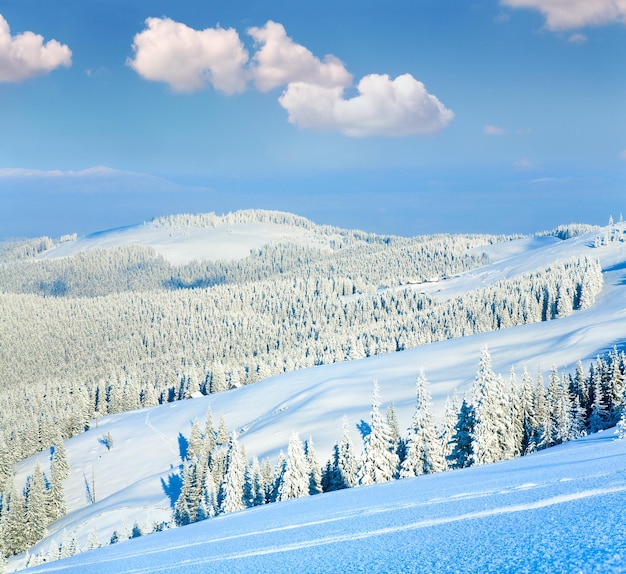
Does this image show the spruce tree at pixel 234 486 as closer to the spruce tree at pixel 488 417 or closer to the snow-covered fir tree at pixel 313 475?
the snow-covered fir tree at pixel 313 475

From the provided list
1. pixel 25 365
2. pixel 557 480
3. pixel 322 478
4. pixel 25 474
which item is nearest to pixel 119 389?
pixel 25 474

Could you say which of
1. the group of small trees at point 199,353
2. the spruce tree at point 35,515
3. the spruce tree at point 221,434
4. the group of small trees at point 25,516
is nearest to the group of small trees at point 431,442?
the spruce tree at point 221,434

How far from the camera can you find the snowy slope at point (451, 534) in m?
5.81

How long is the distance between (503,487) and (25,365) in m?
198

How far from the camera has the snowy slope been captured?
5812 millimetres

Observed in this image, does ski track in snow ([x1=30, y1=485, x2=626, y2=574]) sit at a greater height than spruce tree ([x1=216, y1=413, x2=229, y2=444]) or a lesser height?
greater

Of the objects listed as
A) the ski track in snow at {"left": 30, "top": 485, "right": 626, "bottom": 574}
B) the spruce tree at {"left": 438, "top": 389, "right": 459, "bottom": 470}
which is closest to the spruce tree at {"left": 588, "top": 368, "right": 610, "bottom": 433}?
the spruce tree at {"left": 438, "top": 389, "right": 459, "bottom": 470}

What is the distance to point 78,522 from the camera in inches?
2566

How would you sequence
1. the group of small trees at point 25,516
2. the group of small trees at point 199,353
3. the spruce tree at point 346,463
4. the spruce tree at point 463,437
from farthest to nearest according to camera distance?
the group of small trees at point 199,353 < the group of small trees at point 25,516 < the spruce tree at point 346,463 < the spruce tree at point 463,437

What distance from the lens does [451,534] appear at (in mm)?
7250

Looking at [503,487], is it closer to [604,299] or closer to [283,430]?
[283,430]

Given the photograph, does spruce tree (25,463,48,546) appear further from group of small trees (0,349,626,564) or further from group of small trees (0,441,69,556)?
group of small trees (0,349,626,564)

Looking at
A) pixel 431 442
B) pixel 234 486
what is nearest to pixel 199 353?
pixel 234 486

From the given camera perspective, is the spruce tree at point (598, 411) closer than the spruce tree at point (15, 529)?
Yes
